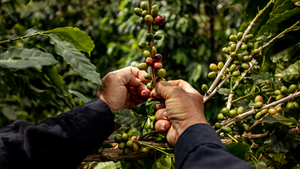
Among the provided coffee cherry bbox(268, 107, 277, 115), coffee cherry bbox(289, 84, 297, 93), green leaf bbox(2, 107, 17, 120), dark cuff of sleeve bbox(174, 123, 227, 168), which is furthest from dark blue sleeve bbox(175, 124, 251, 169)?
green leaf bbox(2, 107, 17, 120)

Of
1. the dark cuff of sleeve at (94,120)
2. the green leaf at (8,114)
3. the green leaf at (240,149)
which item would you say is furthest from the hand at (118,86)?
the green leaf at (8,114)

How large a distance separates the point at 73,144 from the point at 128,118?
218mm

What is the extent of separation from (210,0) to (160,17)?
177 cm

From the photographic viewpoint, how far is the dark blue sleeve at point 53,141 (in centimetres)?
60

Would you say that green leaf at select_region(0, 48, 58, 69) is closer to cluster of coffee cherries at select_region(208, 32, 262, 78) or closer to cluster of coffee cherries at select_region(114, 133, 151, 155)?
cluster of coffee cherries at select_region(114, 133, 151, 155)

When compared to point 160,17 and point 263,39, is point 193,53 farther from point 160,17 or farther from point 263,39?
point 160,17

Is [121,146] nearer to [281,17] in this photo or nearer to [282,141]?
[282,141]

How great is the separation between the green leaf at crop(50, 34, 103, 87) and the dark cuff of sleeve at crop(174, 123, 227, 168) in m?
0.32

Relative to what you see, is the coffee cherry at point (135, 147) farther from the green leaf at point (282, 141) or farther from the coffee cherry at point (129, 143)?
the green leaf at point (282, 141)

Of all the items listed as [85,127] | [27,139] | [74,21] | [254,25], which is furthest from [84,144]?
[74,21]

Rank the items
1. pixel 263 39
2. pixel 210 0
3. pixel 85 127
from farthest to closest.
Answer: pixel 210 0, pixel 263 39, pixel 85 127

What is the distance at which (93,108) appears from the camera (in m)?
0.79

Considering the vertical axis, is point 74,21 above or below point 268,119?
above

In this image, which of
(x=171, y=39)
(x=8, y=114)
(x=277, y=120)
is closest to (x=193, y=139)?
(x=277, y=120)
